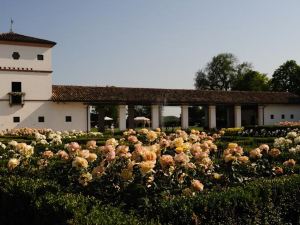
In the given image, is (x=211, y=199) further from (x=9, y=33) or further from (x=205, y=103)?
(x=205, y=103)

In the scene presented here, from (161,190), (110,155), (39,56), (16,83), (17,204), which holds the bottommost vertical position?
(17,204)

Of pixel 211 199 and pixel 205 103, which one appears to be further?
pixel 205 103

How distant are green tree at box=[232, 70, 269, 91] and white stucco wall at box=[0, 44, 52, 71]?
4058 cm

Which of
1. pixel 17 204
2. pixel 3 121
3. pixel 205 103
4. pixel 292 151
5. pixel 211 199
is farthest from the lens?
pixel 205 103

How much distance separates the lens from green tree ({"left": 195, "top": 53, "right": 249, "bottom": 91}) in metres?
71.1

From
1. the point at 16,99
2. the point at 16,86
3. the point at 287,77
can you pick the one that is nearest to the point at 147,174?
the point at 16,99

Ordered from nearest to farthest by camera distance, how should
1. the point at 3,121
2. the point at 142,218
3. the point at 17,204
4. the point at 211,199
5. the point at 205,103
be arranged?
the point at 142,218, the point at 211,199, the point at 17,204, the point at 3,121, the point at 205,103

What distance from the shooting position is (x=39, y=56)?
3008cm

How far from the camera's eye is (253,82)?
63656 millimetres

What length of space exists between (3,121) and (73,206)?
84.6 ft

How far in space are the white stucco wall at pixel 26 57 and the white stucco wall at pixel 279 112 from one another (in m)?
20.9

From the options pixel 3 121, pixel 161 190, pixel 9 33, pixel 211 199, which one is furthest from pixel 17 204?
pixel 9 33

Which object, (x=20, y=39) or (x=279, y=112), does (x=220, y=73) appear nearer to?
(x=279, y=112)

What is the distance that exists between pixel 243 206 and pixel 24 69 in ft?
89.0
